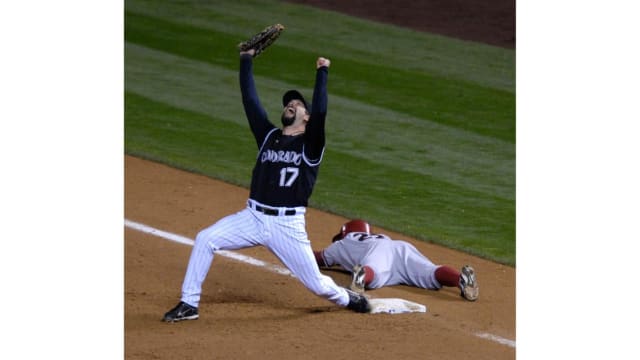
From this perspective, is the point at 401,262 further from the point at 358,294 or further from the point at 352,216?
the point at 352,216

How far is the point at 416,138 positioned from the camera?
42.5ft

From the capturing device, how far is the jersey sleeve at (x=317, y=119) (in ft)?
24.2

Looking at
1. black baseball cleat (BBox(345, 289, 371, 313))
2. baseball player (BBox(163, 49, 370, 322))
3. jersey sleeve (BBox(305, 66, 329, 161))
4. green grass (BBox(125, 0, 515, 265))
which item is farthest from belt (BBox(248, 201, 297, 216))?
green grass (BBox(125, 0, 515, 265))

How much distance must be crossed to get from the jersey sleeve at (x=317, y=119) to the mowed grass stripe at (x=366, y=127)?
406cm

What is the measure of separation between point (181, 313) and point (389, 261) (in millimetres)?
1631

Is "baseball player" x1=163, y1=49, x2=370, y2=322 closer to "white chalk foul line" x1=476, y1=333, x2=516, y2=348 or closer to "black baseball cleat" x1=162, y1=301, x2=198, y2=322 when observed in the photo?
"black baseball cleat" x1=162, y1=301, x2=198, y2=322

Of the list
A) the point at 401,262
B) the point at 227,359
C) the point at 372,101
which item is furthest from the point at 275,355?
the point at 372,101

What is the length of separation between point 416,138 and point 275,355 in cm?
606

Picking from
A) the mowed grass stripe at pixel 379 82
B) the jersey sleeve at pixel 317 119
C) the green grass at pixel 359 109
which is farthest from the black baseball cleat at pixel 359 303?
the mowed grass stripe at pixel 379 82

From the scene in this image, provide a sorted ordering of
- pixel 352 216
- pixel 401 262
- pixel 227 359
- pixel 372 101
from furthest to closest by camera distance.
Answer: pixel 372 101 → pixel 352 216 → pixel 401 262 → pixel 227 359

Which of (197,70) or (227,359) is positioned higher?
(197,70)

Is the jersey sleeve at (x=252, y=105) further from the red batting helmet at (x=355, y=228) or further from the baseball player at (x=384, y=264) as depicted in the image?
the red batting helmet at (x=355, y=228)

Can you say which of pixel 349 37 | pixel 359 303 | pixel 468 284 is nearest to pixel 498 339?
pixel 468 284

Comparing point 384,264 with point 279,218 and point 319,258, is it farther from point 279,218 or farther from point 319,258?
point 279,218
